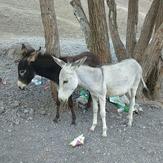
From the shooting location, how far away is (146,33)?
902 centimetres

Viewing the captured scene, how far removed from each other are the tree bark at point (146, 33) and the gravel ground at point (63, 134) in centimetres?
123

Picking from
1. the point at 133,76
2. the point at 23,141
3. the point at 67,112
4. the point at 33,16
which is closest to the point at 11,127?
the point at 23,141

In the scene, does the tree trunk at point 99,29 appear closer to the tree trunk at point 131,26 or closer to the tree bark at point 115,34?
the tree bark at point 115,34

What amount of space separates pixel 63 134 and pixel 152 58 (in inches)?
103

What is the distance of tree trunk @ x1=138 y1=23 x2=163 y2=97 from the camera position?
8.23 m

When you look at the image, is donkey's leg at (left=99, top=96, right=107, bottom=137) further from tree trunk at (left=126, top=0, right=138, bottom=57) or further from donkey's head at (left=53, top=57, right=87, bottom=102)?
tree trunk at (left=126, top=0, right=138, bottom=57)

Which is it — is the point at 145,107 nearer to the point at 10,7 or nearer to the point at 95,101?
the point at 95,101

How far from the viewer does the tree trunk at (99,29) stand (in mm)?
8141

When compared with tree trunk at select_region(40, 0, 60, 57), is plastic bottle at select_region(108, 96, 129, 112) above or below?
below

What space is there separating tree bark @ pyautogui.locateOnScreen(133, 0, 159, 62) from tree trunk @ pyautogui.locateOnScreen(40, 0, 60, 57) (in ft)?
7.03

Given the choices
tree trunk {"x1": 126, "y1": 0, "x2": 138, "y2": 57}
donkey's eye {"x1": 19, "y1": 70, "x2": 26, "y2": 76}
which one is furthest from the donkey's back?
tree trunk {"x1": 126, "y1": 0, "x2": 138, "y2": 57}

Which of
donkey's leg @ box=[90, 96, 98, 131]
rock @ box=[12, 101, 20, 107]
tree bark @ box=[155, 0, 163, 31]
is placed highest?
tree bark @ box=[155, 0, 163, 31]

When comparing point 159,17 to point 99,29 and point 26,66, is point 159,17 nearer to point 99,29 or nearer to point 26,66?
point 99,29

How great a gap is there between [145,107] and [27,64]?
2492mm
